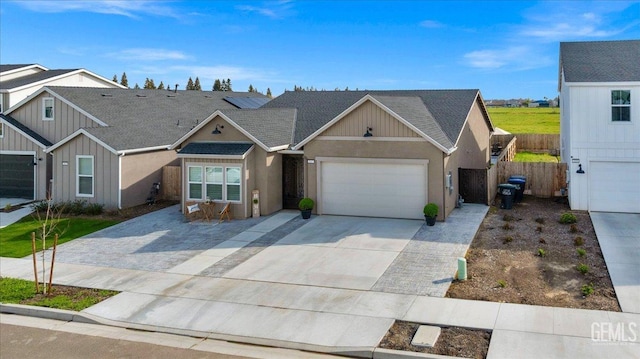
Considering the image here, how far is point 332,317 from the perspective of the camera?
10.2m

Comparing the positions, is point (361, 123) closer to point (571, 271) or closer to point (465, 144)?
point (465, 144)

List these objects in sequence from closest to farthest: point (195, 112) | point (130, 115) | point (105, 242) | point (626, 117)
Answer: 1. point (105, 242)
2. point (626, 117)
3. point (130, 115)
4. point (195, 112)

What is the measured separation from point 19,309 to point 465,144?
18293mm

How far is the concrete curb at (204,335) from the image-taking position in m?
8.51

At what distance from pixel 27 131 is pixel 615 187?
87.8 ft

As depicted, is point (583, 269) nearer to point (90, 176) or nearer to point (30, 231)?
point (30, 231)

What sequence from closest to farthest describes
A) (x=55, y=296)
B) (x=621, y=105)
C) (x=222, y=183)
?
1. (x=55, y=296)
2. (x=621, y=105)
3. (x=222, y=183)

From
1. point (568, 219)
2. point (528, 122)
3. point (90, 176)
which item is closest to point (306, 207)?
point (568, 219)

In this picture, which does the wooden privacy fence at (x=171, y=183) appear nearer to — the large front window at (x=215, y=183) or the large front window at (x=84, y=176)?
the large front window at (x=84, y=176)

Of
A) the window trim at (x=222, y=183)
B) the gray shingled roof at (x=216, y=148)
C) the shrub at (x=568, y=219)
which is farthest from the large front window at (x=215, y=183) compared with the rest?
the shrub at (x=568, y=219)

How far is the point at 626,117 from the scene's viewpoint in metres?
18.7

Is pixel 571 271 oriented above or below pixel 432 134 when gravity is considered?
below

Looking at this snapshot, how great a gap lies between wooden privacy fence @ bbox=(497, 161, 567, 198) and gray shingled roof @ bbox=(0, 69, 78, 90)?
91.9 feet

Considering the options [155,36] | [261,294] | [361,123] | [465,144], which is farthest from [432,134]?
[155,36]
